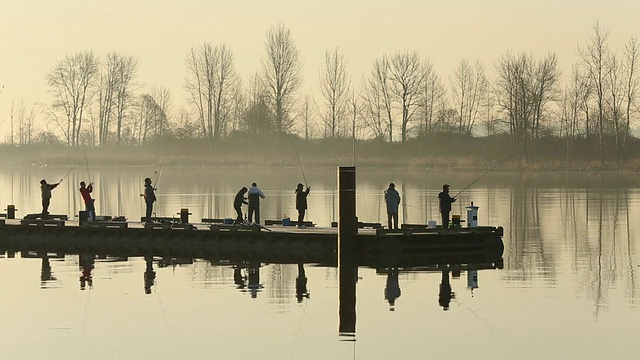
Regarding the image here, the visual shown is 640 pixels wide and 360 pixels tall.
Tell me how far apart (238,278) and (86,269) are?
602 cm

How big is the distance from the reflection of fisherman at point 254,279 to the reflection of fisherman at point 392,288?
11.7 ft

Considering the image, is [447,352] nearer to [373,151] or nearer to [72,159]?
[373,151]

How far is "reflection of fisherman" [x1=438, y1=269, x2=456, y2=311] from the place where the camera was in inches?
1433

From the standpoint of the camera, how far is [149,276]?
43.7 meters

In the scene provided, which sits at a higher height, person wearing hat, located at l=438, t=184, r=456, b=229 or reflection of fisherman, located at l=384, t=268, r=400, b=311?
person wearing hat, located at l=438, t=184, r=456, b=229

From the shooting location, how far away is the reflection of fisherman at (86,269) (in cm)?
4169

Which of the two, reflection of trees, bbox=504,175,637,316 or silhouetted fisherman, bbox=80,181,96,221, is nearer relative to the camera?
reflection of trees, bbox=504,175,637,316

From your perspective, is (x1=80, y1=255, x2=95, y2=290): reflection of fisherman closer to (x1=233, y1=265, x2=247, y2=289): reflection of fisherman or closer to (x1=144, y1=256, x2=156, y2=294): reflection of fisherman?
(x1=144, y1=256, x2=156, y2=294): reflection of fisherman

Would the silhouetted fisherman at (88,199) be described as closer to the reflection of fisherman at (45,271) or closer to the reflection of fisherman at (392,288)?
the reflection of fisherman at (45,271)

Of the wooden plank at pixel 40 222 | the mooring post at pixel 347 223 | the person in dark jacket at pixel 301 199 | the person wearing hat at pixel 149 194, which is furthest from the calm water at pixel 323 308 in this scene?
the person in dark jacket at pixel 301 199

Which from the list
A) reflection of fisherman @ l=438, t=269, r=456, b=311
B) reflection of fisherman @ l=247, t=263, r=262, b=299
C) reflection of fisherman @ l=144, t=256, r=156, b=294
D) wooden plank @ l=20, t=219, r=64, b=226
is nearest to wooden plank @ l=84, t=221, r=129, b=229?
wooden plank @ l=20, t=219, r=64, b=226

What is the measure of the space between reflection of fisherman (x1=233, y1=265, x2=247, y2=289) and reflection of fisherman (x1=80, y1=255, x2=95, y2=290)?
420 cm

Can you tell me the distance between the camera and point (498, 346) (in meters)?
30.0

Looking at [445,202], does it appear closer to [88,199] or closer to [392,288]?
[392,288]
